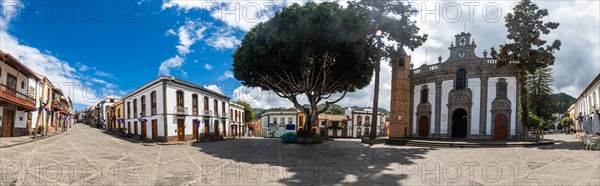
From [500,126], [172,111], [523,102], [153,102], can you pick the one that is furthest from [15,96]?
[500,126]

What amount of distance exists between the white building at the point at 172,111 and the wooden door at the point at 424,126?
2221 cm

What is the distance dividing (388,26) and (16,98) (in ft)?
92.0

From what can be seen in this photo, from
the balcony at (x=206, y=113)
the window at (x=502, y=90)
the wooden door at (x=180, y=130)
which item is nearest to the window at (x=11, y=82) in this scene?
the wooden door at (x=180, y=130)

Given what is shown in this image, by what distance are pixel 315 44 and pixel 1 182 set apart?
1659 centimetres

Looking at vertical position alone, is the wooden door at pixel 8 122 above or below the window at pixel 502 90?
below

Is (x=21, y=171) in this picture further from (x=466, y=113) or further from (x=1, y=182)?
(x=466, y=113)

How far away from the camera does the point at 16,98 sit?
864 inches

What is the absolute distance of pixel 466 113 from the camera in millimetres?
30016

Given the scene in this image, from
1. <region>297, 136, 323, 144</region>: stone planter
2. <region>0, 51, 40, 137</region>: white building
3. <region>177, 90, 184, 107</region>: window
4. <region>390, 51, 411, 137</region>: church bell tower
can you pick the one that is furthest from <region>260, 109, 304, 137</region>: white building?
<region>0, 51, 40, 137</region>: white building

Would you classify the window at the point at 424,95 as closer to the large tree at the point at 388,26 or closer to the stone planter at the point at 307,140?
the large tree at the point at 388,26

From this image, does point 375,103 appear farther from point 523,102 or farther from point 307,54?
point 523,102

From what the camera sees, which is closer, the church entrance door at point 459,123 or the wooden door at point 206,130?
the church entrance door at point 459,123

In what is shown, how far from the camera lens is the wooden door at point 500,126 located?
28.1 meters

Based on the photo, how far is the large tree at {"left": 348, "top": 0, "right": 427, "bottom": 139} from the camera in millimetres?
23547
